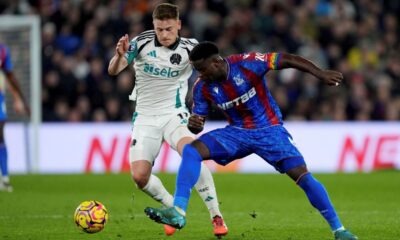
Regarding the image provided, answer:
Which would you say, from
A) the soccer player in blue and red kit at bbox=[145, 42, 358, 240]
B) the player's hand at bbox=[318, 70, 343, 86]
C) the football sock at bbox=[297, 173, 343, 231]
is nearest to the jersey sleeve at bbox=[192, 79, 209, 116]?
the soccer player in blue and red kit at bbox=[145, 42, 358, 240]

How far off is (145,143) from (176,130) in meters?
0.33

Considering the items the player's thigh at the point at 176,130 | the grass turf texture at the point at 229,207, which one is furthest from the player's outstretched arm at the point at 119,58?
the grass turf texture at the point at 229,207

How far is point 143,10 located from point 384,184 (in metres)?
8.02

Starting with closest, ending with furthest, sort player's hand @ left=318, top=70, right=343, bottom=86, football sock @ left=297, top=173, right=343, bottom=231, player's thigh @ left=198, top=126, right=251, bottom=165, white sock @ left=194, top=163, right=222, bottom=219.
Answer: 1. player's hand @ left=318, top=70, right=343, bottom=86
2. football sock @ left=297, top=173, right=343, bottom=231
3. player's thigh @ left=198, top=126, right=251, bottom=165
4. white sock @ left=194, top=163, right=222, bottom=219

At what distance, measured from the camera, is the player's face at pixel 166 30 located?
9.36 m

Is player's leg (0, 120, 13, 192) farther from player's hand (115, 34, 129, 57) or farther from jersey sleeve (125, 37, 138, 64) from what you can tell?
player's hand (115, 34, 129, 57)

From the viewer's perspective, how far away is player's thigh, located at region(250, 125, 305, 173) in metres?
8.39

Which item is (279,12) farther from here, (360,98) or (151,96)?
(151,96)

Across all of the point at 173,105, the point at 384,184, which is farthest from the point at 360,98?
the point at 173,105

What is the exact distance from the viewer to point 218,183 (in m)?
16.6

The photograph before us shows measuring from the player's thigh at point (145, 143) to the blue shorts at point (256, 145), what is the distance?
1090mm

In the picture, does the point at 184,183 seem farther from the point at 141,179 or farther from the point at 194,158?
the point at 141,179

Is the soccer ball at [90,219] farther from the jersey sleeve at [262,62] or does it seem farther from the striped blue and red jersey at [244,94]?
the jersey sleeve at [262,62]

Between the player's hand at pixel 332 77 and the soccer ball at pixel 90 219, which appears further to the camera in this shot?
the soccer ball at pixel 90 219
